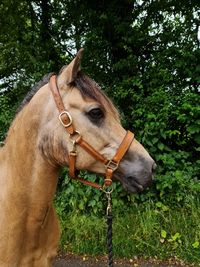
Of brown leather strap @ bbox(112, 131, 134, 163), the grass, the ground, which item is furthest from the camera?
the grass

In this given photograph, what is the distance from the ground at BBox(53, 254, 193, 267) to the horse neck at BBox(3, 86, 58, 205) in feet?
8.96

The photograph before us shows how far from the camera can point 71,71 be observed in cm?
248

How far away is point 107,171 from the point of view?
2400 mm

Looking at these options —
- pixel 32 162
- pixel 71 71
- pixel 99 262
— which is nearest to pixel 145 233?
pixel 99 262

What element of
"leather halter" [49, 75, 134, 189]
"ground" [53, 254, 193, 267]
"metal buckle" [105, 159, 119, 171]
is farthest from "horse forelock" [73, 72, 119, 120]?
"ground" [53, 254, 193, 267]

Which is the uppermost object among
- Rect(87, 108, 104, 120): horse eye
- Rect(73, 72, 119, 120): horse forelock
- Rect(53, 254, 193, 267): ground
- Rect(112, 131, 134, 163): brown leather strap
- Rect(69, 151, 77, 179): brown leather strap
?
Rect(73, 72, 119, 120): horse forelock

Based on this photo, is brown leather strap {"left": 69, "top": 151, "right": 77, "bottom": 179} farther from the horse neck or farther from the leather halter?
the horse neck

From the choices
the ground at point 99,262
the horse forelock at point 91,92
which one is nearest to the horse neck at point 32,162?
the horse forelock at point 91,92

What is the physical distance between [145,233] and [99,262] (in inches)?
27.0

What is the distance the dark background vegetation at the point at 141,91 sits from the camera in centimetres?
532

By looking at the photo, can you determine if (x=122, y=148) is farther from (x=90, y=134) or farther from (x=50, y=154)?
(x=50, y=154)

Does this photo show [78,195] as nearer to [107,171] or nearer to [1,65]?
[107,171]

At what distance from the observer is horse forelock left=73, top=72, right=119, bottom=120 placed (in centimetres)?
245

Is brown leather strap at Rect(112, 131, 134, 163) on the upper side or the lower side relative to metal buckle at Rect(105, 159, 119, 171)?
upper
